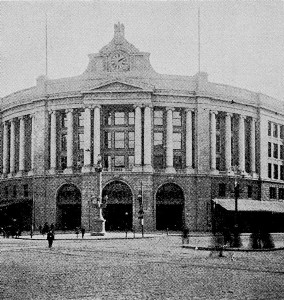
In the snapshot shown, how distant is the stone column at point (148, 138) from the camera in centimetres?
6194

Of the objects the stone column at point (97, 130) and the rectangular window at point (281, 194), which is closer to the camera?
the stone column at point (97, 130)

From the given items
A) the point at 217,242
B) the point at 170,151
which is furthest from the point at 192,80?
the point at 217,242

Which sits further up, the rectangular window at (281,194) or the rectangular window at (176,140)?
the rectangular window at (176,140)

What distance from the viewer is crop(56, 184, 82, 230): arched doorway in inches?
2509

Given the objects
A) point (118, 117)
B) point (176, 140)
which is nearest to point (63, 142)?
point (118, 117)

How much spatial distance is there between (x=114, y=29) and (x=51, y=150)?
1600 cm

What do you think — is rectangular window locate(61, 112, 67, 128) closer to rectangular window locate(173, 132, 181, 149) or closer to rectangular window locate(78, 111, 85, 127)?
rectangular window locate(78, 111, 85, 127)

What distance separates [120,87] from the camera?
61.6 meters

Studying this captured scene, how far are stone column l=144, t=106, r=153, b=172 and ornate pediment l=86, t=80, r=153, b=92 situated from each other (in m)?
2.30

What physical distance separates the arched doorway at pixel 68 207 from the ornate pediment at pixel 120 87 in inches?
462

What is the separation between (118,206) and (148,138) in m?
8.46

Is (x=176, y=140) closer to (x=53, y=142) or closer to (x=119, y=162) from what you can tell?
(x=119, y=162)

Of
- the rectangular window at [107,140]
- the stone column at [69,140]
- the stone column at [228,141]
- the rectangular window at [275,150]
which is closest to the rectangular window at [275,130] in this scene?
the rectangular window at [275,150]

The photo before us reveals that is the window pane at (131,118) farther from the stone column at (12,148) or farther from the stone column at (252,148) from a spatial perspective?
the stone column at (12,148)
